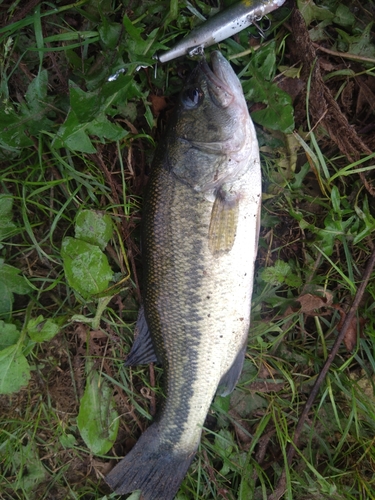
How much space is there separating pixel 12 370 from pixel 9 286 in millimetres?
522

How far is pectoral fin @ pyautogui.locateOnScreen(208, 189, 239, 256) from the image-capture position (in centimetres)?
196

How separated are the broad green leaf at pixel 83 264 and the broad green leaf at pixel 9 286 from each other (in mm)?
398

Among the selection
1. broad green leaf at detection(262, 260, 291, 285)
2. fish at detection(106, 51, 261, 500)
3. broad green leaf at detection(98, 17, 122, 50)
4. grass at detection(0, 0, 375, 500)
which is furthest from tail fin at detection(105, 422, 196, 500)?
broad green leaf at detection(98, 17, 122, 50)

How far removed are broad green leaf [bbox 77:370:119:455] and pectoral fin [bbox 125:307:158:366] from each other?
324 mm

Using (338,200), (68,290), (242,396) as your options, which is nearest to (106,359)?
(68,290)

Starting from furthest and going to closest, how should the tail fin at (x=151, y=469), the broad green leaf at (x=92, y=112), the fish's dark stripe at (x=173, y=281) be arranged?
the tail fin at (x=151, y=469), the fish's dark stripe at (x=173, y=281), the broad green leaf at (x=92, y=112)

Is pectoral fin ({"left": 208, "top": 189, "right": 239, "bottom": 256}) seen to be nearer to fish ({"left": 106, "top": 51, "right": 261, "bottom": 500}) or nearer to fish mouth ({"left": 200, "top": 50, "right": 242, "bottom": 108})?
fish ({"left": 106, "top": 51, "right": 261, "bottom": 500})

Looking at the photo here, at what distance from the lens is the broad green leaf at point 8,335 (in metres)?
2.33

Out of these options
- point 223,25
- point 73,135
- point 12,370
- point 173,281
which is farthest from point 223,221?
point 12,370

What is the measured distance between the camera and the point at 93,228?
2264 millimetres

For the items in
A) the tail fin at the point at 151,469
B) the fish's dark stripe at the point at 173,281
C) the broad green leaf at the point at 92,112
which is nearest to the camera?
the broad green leaf at the point at 92,112

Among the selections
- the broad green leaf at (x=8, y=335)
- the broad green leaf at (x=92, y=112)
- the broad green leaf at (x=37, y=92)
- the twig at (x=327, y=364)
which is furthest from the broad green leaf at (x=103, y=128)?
the twig at (x=327, y=364)

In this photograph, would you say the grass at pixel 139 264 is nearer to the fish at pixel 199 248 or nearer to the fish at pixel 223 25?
the fish at pixel 223 25

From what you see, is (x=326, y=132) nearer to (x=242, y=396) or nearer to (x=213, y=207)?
(x=213, y=207)
